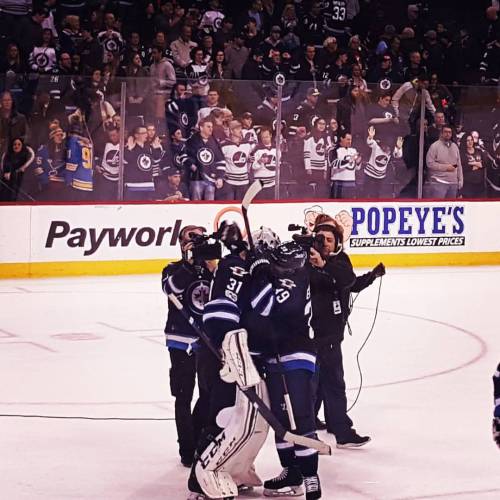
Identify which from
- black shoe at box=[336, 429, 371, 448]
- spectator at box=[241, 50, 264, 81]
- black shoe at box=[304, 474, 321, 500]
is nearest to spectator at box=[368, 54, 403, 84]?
spectator at box=[241, 50, 264, 81]

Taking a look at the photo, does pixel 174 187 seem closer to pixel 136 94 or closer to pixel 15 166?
pixel 136 94

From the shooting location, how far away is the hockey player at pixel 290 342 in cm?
515

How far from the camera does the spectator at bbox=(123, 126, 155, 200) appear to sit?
1361cm

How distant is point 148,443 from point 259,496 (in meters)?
1.11

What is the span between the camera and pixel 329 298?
6414 mm

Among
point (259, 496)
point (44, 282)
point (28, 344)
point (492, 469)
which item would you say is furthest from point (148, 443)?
point (44, 282)

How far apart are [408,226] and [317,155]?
157cm

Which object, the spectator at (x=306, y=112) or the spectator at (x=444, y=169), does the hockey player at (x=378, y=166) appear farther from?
the spectator at (x=306, y=112)

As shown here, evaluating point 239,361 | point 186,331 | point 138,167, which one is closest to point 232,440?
point 239,361

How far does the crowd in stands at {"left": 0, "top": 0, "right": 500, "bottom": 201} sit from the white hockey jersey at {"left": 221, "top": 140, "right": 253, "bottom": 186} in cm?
1

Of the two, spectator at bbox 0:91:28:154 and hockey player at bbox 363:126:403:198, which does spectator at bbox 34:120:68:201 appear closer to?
spectator at bbox 0:91:28:154

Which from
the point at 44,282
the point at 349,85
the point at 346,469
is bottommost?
the point at 44,282

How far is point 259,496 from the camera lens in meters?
5.56

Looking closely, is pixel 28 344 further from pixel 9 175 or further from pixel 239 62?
pixel 239 62
